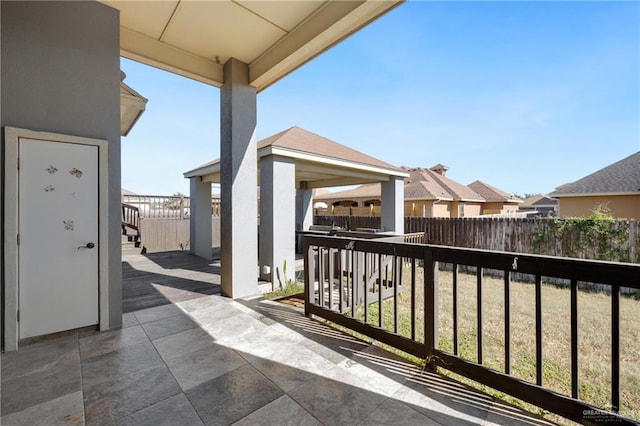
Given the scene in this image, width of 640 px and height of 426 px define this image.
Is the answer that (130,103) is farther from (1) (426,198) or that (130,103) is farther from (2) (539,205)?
(2) (539,205)

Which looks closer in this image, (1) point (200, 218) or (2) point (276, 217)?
(2) point (276, 217)

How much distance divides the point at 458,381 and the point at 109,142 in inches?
170

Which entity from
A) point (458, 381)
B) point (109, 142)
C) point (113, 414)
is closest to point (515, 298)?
point (458, 381)

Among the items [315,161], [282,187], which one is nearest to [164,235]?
[282,187]

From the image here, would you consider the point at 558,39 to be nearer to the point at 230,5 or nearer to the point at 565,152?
the point at 230,5

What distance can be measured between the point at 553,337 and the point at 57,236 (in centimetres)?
620

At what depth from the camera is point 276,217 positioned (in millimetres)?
5156

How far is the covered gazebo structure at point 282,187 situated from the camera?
5.14 m

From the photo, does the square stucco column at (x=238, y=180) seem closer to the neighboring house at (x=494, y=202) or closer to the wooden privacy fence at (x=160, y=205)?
the wooden privacy fence at (x=160, y=205)

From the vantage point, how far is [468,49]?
6652 mm

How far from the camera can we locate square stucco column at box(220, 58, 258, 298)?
164 inches

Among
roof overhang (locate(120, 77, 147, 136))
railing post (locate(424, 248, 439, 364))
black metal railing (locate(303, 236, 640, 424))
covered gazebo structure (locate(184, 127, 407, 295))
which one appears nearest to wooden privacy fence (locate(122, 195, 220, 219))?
covered gazebo structure (locate(184, 127, 407, 295))

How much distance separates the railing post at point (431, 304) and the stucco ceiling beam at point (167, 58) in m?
4.26

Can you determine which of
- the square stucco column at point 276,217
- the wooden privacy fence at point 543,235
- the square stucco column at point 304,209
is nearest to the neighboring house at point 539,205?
the wooden privacy fence at point 543,235
